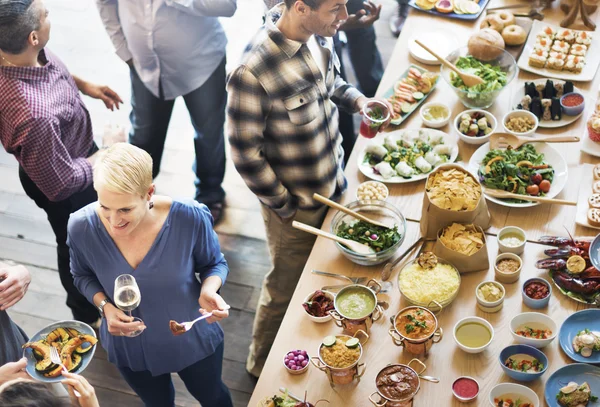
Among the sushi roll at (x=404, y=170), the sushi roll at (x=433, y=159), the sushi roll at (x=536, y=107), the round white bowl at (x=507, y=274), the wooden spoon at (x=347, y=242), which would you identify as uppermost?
the sushi roll at (x=536, y=107)

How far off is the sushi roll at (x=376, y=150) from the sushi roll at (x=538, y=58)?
0.94m

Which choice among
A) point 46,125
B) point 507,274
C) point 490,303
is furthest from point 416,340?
point 46,125

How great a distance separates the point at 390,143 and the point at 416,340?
3.59ft

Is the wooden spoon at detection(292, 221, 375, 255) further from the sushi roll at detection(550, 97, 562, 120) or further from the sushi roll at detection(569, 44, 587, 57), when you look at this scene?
the sushi roll at detection(569, 44, 587, 57)

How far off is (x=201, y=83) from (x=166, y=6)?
48 cm

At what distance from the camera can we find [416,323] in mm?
2525

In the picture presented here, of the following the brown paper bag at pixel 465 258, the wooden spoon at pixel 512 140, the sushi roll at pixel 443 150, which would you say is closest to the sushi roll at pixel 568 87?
the wooden spoon at pixel 512 140

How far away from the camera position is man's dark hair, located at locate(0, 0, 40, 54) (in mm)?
2787

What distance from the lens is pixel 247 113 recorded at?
8.98 feet

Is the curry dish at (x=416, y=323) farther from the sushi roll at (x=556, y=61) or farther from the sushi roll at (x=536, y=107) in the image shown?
the sushi roll at (x=556, y=61)

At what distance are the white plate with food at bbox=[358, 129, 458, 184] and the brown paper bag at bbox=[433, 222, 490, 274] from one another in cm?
46

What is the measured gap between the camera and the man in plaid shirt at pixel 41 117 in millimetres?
2850

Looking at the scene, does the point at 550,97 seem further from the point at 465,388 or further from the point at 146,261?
the point at 146,261

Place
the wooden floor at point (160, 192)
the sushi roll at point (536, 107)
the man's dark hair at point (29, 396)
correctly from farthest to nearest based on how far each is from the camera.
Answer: the wooden floor at point (160, 192)
the sushi roll at point (536, 107)
the man's dark hair at point (29, 396)
